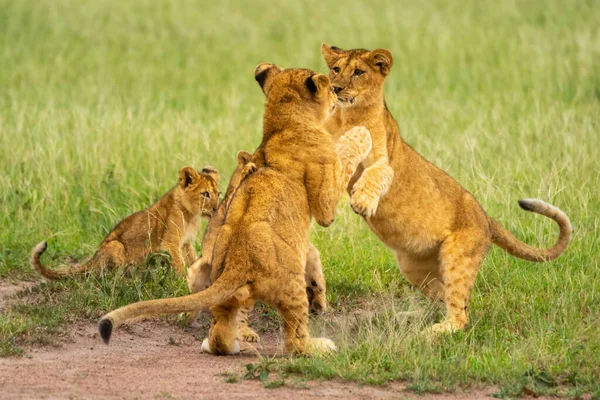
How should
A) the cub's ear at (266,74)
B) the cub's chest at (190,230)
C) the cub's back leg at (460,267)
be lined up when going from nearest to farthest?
the cub's ear at (266,74)
the cub's back leg at (460,267)
the cub's chest at (190,230)

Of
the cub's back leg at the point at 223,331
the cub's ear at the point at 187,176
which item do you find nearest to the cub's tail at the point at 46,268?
the cub's ear at the point at 187,176

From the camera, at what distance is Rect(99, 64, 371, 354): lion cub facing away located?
19.5ft

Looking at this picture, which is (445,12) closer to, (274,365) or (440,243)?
(440,243)

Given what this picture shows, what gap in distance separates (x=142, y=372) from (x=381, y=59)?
250 cm

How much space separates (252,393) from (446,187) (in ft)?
7.83

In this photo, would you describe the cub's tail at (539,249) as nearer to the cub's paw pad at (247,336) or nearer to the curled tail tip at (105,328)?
the cub's paw pad at (247,336)

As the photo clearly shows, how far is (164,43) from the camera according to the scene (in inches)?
682

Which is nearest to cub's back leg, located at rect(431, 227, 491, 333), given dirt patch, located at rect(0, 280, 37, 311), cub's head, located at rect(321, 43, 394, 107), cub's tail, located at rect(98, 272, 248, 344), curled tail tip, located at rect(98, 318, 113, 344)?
cub's head, located at rect(321, 43, 394, 107)

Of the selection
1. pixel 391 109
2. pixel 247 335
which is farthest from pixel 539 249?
pixel 391 109

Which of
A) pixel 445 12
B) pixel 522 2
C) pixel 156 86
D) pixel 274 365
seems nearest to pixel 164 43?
pixel 156 86

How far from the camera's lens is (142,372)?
5.96 metres

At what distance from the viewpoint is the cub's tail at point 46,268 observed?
7.49 metres

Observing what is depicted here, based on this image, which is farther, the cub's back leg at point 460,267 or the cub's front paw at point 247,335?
the cub's back leg at point 460,267

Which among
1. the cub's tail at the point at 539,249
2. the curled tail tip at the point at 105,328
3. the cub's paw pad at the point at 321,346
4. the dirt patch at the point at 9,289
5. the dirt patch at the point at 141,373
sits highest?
the cub's tail at the point at 539,249
